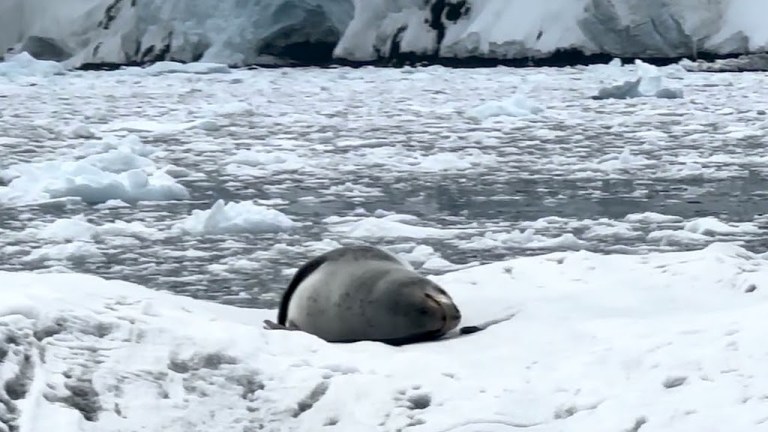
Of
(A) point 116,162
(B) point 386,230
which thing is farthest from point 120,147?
(B) point 386,230

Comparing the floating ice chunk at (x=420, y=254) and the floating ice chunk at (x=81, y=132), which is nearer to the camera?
the floating ice chunk at (x=420, y=254)

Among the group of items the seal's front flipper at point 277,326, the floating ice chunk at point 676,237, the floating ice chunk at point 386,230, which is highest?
the seal's front flipper at point 277,326

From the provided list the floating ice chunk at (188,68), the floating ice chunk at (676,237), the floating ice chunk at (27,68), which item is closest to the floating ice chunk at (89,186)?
the floating ice chunk at (676,237)

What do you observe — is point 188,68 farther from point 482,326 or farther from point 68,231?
point 482,326

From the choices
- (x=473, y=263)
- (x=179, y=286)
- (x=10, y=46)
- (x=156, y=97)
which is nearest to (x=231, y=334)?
(x=179, y=286)

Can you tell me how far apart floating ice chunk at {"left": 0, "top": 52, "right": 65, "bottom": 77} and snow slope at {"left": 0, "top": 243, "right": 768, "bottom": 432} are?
717 inches

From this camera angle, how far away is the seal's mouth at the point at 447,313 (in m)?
2.90

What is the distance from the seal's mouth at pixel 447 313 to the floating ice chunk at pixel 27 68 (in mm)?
17898

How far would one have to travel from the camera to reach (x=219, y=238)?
553 centimetres

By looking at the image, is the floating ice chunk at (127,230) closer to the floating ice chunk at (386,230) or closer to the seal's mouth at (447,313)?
the floating ice chunk at (386,230)

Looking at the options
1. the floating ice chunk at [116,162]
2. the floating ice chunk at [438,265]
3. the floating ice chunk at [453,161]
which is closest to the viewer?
the floating ice chunk at [438,265]

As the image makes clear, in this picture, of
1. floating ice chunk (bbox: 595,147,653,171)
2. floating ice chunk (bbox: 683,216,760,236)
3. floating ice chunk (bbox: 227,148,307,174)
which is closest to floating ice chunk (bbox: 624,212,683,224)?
floating ice chunk (bbox: 683,216,760,236)

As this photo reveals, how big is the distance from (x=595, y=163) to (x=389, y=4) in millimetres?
15707

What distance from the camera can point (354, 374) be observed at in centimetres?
225
